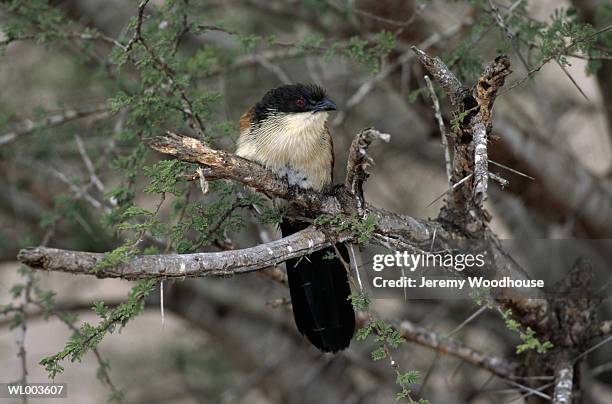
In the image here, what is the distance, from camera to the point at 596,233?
502 cm

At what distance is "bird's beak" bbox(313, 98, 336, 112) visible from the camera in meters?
3.36

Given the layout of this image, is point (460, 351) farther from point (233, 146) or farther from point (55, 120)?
point (55, 120)

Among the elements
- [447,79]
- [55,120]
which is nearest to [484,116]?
[447,79]

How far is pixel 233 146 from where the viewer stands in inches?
141

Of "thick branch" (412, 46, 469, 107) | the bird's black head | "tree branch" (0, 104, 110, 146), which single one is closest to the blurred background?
"tree branch" (0, 104, 110, 146)

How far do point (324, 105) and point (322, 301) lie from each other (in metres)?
0.85

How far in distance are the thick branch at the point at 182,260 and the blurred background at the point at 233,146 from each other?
3.70 ft

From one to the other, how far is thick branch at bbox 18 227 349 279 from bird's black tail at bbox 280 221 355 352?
0.57 metres

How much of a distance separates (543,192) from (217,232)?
115 inches

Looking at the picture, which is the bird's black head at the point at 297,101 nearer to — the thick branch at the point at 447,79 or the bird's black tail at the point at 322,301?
the bird's black tail at the point at 322,301

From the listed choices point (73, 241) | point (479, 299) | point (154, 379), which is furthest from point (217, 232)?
point (154, 379)

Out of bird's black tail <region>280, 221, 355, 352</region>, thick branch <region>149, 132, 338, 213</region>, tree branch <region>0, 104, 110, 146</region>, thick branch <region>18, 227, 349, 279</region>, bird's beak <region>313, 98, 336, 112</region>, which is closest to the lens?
thick branch <region>18, 227, 349, 279</region>

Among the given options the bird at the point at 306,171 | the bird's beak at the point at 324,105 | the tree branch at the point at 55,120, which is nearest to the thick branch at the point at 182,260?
the bird at the point at 306,171

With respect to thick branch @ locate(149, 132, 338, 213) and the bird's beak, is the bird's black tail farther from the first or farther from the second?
the bird's beak
